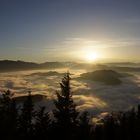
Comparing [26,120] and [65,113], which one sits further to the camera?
[26,120]

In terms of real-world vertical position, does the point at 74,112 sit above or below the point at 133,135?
above

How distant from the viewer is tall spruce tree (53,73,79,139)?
35.1 metres

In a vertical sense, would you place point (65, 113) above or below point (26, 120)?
above

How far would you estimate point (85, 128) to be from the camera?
174 feet

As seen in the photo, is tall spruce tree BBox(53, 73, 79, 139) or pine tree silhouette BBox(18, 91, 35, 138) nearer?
tall spruce tree BBox(53, 73, 79, 139)

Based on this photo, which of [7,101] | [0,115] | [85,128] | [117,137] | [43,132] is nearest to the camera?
[43,132]

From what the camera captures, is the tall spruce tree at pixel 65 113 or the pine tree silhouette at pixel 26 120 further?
the pine tree silhouette at pixel 26 120

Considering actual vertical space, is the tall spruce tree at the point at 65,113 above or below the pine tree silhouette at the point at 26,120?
above

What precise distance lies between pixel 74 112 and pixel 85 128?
18.3m

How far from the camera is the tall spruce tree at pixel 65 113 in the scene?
35125mm

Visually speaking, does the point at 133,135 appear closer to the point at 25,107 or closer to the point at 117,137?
the point at 117,137

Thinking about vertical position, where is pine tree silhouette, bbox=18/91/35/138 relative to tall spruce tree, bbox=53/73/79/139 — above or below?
below

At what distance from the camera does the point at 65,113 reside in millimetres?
35156

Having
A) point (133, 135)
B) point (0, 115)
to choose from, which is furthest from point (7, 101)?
point (133, 135)
